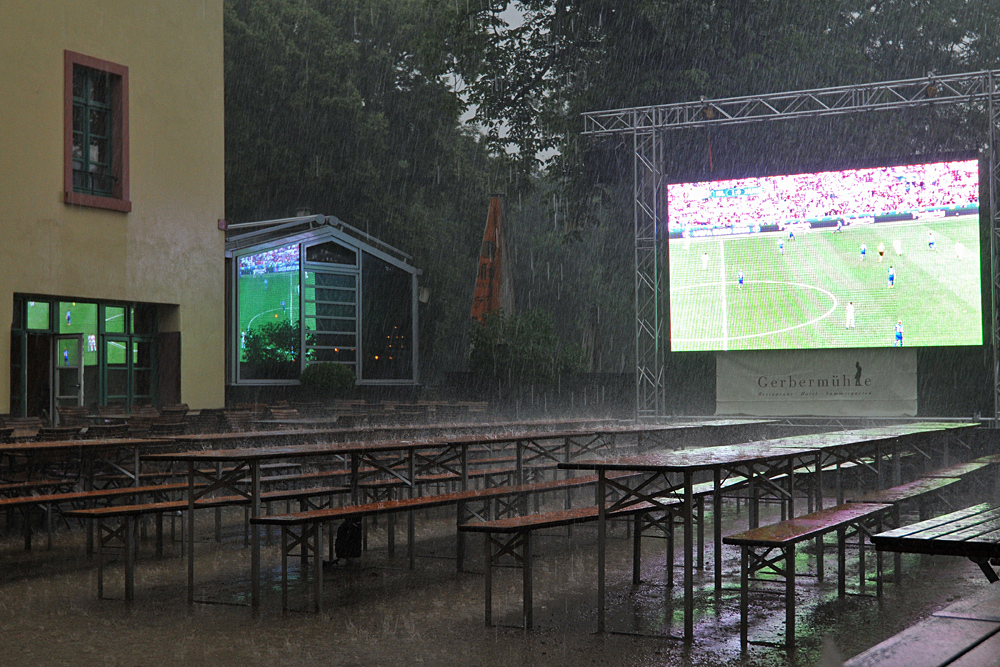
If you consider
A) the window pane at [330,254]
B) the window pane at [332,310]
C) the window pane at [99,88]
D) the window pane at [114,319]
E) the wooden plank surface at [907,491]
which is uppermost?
the window pane at [99,88]

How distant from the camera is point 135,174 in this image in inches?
677

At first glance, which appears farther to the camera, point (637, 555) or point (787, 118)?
point (787, 118)

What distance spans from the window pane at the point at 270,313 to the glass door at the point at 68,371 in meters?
5.01

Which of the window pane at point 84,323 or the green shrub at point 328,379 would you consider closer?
the window pane at point 84,323

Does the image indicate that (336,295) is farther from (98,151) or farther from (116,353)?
(98,151)

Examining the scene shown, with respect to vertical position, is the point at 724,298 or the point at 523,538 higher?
the point at 724,298

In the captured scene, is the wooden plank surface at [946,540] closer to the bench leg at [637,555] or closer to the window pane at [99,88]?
the bench leg at [637,555]

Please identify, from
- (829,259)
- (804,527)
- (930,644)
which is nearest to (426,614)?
(804,527)

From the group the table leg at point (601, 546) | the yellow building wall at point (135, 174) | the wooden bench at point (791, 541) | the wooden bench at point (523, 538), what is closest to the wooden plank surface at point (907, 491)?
the wooden bench at point (791, 541)

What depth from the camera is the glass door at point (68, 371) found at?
16.6 m

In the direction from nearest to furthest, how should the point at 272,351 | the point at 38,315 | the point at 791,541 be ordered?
the point at 791,541 → the point at 38,315 → the point at 272,351

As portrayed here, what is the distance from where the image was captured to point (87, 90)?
1664cm

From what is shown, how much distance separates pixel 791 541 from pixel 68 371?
45.1ft

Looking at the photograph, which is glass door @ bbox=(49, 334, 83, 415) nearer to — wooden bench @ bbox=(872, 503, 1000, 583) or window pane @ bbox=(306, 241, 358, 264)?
window pane @ bbox=(306, 241, 358, 264)
